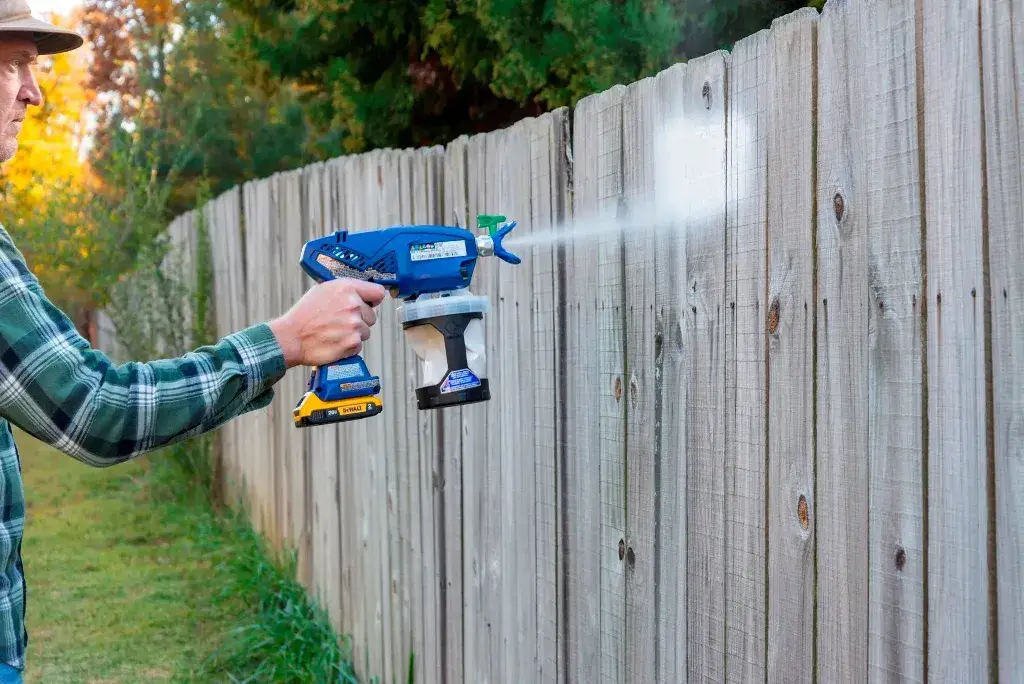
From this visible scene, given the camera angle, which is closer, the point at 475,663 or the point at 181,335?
the point at 475,663

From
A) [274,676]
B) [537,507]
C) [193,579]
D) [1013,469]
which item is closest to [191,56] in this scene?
[193,579]

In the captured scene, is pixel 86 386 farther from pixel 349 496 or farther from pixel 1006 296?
pixel 349 496

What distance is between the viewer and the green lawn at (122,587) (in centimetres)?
533

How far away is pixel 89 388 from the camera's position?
2.06m

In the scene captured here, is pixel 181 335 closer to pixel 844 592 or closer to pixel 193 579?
pixel 193 579

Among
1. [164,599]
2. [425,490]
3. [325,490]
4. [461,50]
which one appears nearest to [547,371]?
[425,490]

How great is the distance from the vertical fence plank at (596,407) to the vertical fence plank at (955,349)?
988mm

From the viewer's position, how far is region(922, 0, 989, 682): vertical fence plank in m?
1.69

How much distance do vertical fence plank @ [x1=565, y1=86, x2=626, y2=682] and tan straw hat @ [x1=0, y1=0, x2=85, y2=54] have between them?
4.29ft

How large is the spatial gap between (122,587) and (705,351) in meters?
5.24

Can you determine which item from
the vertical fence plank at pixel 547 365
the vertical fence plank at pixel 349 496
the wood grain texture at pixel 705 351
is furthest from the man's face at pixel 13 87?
the vertical fence plank at pixel 349 496

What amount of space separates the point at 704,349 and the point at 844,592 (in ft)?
Result: 2.01

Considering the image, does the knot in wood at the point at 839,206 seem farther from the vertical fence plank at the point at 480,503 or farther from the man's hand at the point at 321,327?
the vertical fence plank at the point at 480,503

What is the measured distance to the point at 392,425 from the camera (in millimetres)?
4293
